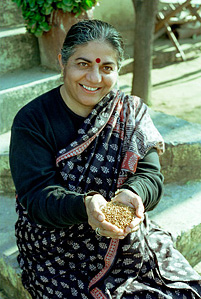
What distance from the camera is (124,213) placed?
176cm

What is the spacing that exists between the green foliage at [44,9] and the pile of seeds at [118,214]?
2.24m

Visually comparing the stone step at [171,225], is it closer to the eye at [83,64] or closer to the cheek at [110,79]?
the cheek at [110,79]

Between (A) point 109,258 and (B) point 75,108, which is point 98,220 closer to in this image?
(A) point 109,258

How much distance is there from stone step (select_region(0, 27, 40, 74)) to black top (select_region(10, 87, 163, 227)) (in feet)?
6.53

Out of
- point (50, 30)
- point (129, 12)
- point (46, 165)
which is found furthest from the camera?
point (129, 12)

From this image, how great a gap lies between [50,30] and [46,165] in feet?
7.25

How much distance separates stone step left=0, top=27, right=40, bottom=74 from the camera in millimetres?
3820

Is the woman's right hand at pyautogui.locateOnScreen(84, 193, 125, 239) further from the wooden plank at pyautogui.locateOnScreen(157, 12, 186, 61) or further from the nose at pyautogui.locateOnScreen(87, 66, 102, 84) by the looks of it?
the wooden plank at pyautogui.locateOnScreen(157, 12, 186, 61)

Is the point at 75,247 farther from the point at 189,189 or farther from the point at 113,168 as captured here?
the point at 189,189

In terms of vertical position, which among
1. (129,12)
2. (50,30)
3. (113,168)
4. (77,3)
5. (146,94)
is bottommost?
(146,94)

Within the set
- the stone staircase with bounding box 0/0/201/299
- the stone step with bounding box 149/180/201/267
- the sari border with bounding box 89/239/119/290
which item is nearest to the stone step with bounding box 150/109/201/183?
the stone staircase with bounding box 0/0/201/299

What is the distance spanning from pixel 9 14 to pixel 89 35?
9.05 ft

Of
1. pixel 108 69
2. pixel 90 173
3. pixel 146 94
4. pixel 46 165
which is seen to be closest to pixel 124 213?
pixel 90 173

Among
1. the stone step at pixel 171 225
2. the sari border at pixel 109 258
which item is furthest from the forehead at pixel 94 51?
the stone step at pixel 171 225
